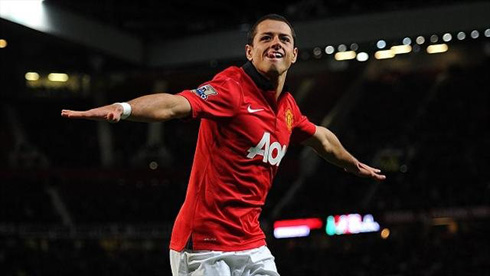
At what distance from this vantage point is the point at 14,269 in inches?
764

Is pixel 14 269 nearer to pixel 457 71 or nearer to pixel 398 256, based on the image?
pixel 398 256

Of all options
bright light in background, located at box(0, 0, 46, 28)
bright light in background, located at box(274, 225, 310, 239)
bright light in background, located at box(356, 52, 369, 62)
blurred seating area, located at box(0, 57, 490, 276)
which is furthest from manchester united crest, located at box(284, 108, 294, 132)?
bright light in background, located at box(274, 225, 310, 239)

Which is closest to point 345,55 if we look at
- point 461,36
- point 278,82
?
point 461,36

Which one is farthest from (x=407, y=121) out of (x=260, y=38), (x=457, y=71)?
(x=260, y=38)

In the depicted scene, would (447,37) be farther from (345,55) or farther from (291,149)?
(291,149)

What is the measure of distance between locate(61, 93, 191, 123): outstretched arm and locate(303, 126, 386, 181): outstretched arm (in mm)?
1278

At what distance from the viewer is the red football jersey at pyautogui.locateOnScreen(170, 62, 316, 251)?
11.3 feet

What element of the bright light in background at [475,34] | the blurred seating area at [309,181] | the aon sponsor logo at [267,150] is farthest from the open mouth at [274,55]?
the blurred seating area at [309,181]

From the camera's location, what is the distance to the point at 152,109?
3.04m

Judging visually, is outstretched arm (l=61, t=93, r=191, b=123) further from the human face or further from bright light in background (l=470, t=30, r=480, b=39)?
bright light in background (l=470, t=30, r=480, b=39)

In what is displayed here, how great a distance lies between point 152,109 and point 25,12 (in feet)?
26.4

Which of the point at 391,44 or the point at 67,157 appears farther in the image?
the point at 67,157

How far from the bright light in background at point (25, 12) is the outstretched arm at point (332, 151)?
685 centimetres

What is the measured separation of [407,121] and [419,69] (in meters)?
3.51
